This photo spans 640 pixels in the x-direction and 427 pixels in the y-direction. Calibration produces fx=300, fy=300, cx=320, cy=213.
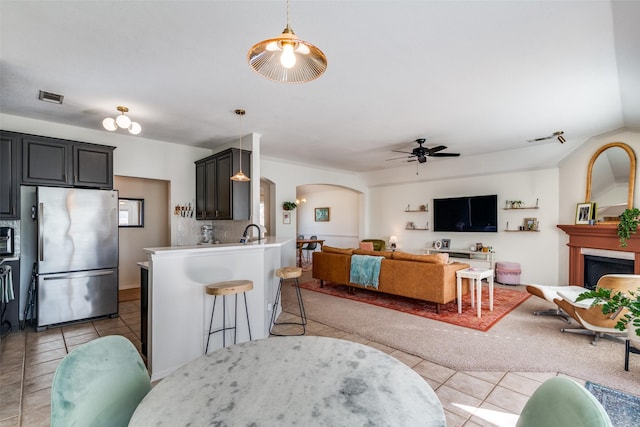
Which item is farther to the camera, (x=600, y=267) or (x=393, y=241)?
(x=393, y=241)

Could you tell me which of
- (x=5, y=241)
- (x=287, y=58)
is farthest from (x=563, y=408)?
(x=5, y=241)

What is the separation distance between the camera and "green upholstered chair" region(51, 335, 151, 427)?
1.00m

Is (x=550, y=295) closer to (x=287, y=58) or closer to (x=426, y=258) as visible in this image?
(x=426, y=258)

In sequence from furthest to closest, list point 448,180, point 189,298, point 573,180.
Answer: point 448,180, point 573,180, point 189,298

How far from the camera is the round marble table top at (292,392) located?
0.87 m

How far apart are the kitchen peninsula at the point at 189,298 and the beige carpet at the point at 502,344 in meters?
1.29

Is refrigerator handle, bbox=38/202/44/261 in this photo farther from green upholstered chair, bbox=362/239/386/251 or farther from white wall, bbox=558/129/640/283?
white wall, bbox=558/129/640/283

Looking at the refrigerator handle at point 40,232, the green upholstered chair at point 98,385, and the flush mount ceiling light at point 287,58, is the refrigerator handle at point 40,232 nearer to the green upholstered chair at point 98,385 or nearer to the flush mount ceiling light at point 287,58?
the green upholstered chair at point 98,385

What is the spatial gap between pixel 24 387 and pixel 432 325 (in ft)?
13.6

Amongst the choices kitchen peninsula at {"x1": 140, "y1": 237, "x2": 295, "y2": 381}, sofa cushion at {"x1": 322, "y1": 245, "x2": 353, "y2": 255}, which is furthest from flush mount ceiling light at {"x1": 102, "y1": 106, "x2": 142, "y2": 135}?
sofa cushion at {"x1": 322, "y1": 245, "x2": 353, "y2": 255}

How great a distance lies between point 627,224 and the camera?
4246 mm

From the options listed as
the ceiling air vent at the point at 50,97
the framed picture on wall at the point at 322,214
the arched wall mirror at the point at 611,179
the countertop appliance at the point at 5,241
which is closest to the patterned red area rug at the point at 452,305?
the arched wall mirror at the point at 611,179

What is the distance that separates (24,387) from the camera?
8.16ft

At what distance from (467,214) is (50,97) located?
7.43m
